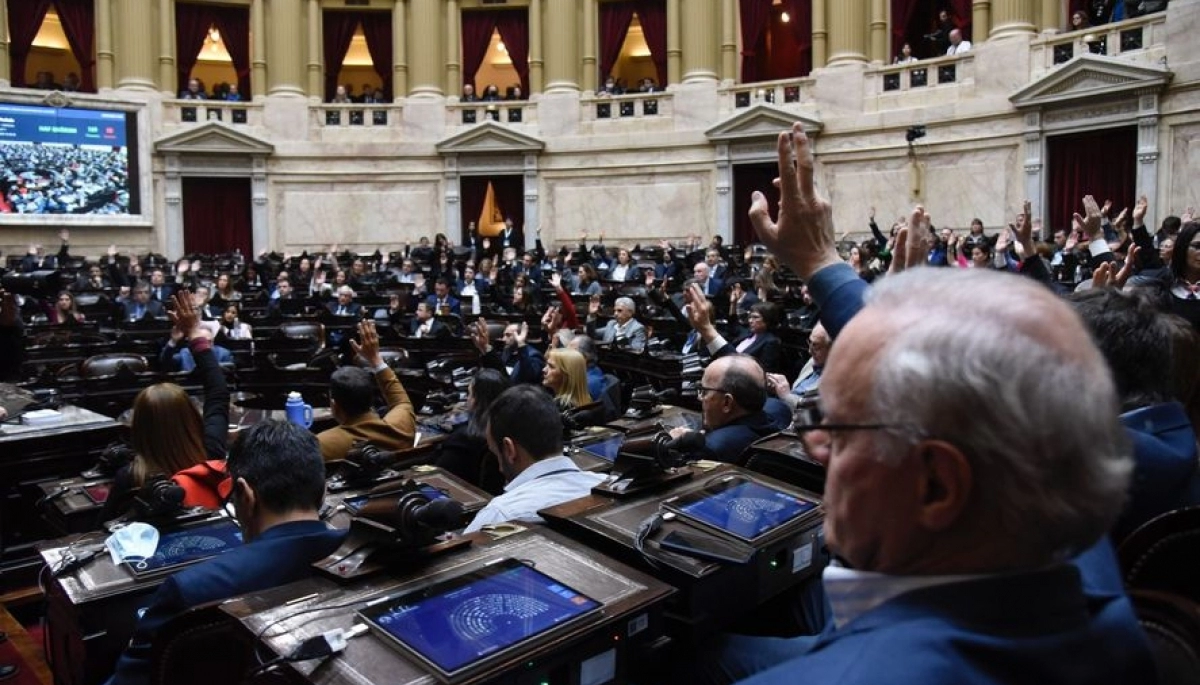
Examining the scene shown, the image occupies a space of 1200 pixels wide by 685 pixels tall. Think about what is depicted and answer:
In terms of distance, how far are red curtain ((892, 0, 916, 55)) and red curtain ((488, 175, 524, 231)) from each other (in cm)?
868

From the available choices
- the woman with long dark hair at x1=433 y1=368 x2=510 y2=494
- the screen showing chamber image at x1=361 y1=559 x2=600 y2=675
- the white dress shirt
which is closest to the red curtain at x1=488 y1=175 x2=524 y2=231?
the woman with long dark hair at x1=433 y1=368 x2=510 y2=494

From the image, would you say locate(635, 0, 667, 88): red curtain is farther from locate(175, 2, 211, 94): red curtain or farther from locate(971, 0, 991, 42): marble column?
locate(175, 2, 211, 94): red curtain

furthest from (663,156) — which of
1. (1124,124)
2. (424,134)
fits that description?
(1124,124)

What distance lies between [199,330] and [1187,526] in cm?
401

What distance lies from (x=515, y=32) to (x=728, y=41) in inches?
229

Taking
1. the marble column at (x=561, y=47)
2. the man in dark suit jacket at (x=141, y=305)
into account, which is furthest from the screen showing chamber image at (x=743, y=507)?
the marble column at (x=561, y=47)

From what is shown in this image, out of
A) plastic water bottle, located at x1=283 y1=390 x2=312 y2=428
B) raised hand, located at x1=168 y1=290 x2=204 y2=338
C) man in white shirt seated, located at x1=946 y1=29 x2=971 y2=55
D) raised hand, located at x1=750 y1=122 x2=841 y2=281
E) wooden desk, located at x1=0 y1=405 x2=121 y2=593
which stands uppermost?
man in white shirt seated, located at x1=946 y1=29 x2=971 y2=55

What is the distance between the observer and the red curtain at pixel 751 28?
68.2 ft

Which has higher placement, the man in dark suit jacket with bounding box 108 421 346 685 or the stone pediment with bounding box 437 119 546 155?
the stone pediment with bounding box 437 119 546 155

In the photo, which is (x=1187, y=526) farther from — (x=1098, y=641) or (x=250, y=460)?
(x=250, y=460)

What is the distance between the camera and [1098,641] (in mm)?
1025

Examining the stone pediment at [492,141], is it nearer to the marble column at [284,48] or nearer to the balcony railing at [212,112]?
the marble column at [284,48]

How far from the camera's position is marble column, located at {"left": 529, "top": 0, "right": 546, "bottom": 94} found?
72.9 feet

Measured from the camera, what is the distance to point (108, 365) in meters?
8.20
